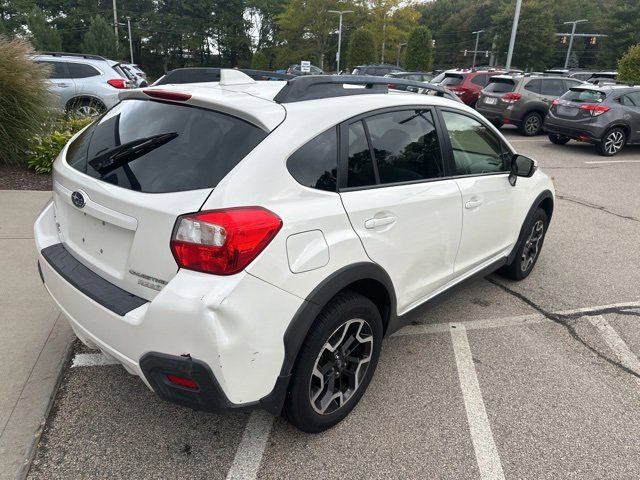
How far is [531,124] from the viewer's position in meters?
14.3

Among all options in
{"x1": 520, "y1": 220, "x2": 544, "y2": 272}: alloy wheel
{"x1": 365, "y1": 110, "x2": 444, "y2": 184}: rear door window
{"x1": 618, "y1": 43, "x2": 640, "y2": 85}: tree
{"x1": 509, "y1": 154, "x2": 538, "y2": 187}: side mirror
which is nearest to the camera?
{"x1": 365, "y1": 110, "x2": 444, "y2": 184}: rear door window

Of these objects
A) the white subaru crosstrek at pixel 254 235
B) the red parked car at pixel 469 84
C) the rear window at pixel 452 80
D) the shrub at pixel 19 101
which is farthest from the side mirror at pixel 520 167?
the rear window at pixel 452 80

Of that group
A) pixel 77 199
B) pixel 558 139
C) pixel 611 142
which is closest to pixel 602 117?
pixel 611 142

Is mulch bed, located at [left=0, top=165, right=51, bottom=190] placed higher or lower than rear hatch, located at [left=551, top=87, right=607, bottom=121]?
lower

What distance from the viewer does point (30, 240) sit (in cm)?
453

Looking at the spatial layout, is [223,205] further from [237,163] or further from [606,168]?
[606,168]

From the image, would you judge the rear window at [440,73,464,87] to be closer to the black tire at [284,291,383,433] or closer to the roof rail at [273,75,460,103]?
the roof rail at [273,75,460,103]

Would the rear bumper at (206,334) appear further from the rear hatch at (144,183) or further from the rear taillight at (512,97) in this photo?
the rear taillight at (512,97)

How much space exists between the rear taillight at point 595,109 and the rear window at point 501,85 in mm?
2742

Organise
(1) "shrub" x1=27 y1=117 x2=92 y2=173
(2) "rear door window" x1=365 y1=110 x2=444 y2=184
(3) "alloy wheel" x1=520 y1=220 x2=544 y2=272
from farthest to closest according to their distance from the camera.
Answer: (1) "shrub" x1=27 y1=117 x2=92 y2=173 < (3) "alloy wheel" x1=520 y1=220 x2=544 y2=272 < (2) "rear door window" x1=365 y1=110 x2=444 y2=184

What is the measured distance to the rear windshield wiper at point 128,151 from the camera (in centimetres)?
223

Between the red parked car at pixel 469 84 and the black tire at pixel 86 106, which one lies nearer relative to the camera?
the black tire at pixel 86 106

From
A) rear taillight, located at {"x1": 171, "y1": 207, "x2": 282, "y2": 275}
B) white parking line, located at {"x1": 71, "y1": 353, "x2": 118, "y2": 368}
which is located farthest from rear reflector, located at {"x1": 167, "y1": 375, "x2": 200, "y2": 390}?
white parking line, located at {"x1": 71, "y1": 353, "x2": 118, "y2": 368}

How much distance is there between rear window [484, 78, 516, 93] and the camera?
546 inches
